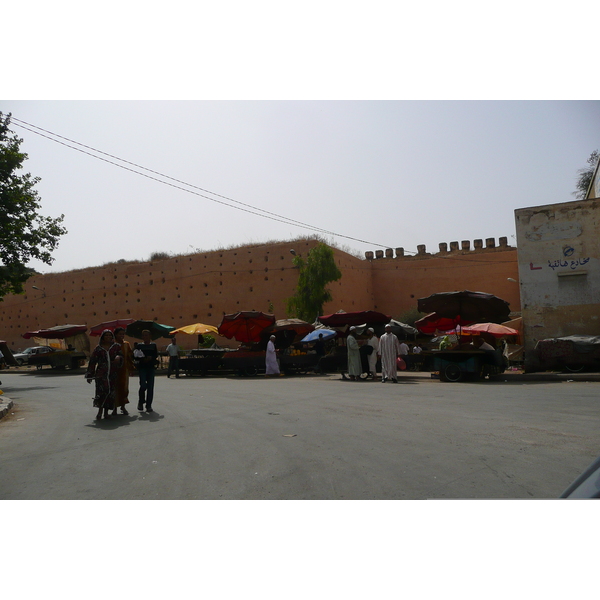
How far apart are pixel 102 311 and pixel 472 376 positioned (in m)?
31.9

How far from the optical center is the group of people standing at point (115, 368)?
9141 mm

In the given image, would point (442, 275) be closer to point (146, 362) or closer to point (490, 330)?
point (490, 330)

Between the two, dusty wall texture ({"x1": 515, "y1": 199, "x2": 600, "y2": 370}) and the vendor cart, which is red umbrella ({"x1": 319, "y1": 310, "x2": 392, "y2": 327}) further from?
dusty wall texture ({"x1": 515, "y1": 199, "x2": 600, "y2": 370})

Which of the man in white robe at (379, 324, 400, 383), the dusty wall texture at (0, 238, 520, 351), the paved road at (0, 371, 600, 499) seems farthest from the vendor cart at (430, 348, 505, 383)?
the dusty wall texture at (0, 238, 520, 351)

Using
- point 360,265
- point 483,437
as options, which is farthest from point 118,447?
point 360,265

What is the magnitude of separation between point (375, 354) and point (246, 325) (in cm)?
662

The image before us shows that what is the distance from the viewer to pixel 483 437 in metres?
6.43

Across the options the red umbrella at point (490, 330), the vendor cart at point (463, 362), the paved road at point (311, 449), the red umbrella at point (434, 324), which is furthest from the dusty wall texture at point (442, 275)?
the paved road at point (311, 449)

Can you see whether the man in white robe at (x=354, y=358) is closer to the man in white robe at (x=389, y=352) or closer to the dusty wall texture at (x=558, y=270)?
the man in white robe at (x=389, y=352)

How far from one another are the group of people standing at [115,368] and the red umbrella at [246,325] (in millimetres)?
11935

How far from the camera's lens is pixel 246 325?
22.5m

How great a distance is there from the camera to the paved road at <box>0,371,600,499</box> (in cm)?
452

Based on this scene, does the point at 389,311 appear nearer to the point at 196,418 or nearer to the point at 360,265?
the point at 360,265

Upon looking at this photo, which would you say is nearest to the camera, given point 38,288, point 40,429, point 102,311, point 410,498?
point 410,498
